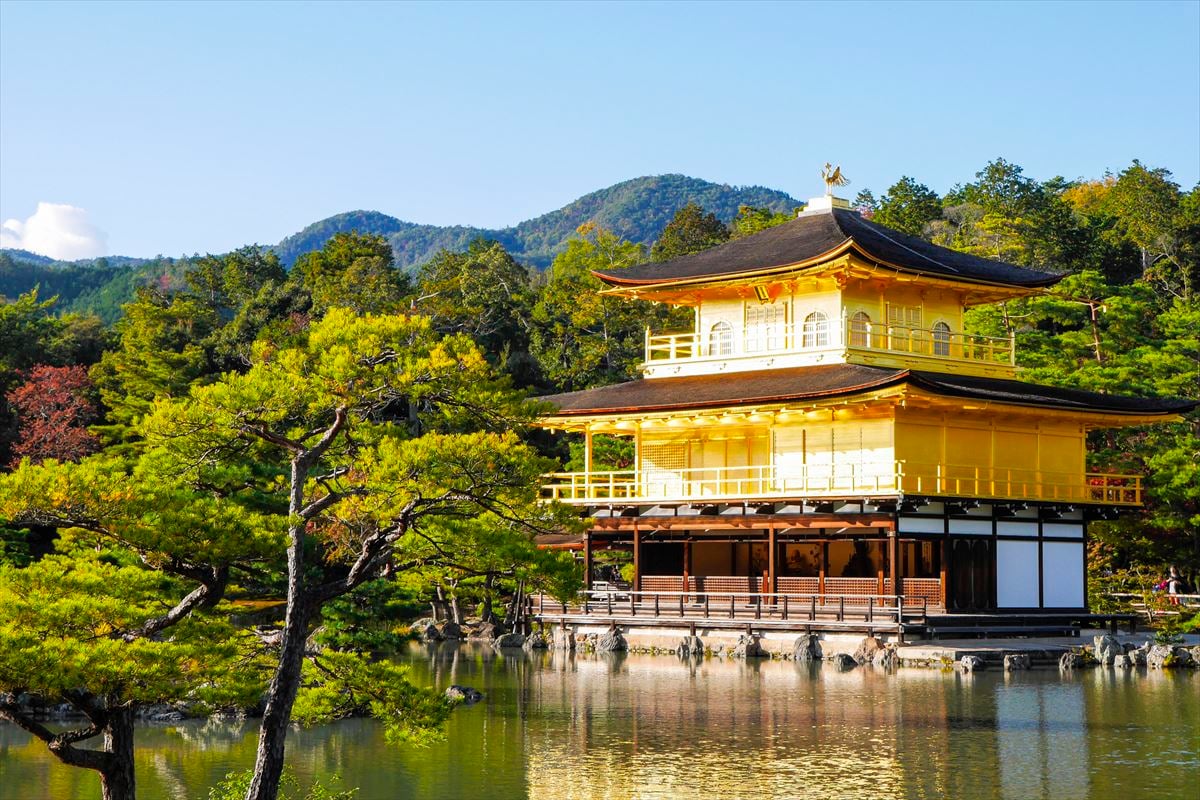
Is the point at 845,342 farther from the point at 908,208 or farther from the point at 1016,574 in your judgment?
the point at 908,208

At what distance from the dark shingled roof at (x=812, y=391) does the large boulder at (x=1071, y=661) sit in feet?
19.5

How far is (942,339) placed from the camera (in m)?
40.2

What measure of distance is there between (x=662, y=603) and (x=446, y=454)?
23.6 metres

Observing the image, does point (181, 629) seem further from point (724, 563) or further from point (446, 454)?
point (724, 563)

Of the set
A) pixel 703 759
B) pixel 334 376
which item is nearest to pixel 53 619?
pixel 334 376

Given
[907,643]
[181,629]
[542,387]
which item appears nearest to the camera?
[181,629]

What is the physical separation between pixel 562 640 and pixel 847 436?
316 inches

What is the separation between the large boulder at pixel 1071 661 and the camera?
3142 centimetres

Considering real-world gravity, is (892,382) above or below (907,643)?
above

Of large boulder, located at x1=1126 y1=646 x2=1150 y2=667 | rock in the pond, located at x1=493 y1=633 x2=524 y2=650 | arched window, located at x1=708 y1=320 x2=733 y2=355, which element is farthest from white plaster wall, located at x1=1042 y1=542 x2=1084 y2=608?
rock in the pond, located at x1=493 y1=633 x2=524 y2=650

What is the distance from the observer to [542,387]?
61.7 metres

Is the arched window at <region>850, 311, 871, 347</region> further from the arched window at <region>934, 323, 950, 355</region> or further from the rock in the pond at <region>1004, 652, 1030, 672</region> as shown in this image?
the rock in the pond at <region>1004, 652, 1030, 672</region>

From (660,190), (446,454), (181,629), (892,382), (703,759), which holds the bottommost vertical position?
(703,759)

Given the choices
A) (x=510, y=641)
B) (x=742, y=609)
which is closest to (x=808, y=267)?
(x=742, y=609)
